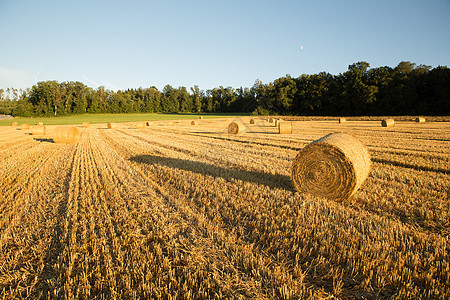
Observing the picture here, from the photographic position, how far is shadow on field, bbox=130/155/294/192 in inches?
242

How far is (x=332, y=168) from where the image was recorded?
5258 millimetres

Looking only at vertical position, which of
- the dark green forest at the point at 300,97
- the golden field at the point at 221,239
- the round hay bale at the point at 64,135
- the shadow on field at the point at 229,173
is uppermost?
the dark green forest at the point at 300,97

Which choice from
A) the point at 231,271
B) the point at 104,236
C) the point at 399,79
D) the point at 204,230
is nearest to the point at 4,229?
the point at 104,236

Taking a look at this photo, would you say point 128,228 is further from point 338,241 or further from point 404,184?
point 404,184

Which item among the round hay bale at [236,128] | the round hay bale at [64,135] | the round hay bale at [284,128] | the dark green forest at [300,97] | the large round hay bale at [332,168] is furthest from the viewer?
the dark green forest at [300,97]

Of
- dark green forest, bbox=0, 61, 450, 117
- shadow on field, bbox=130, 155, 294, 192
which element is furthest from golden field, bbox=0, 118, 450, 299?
dark green forest, bbox=0, 61, 450, 117

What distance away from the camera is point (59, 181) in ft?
21.6

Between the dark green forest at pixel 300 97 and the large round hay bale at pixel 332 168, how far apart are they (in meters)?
56.1

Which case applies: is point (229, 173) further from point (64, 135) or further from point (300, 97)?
point (300, 97)

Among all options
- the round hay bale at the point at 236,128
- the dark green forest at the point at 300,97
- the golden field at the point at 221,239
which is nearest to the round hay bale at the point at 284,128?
the round hay bale at the point at 236,128

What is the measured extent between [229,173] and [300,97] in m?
71.8

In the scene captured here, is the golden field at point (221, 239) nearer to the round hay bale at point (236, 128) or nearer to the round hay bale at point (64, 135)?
the round hay bale at point (64, 135)

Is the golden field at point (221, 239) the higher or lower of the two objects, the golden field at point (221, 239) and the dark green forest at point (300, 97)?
the lower

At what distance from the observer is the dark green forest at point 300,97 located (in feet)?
162
